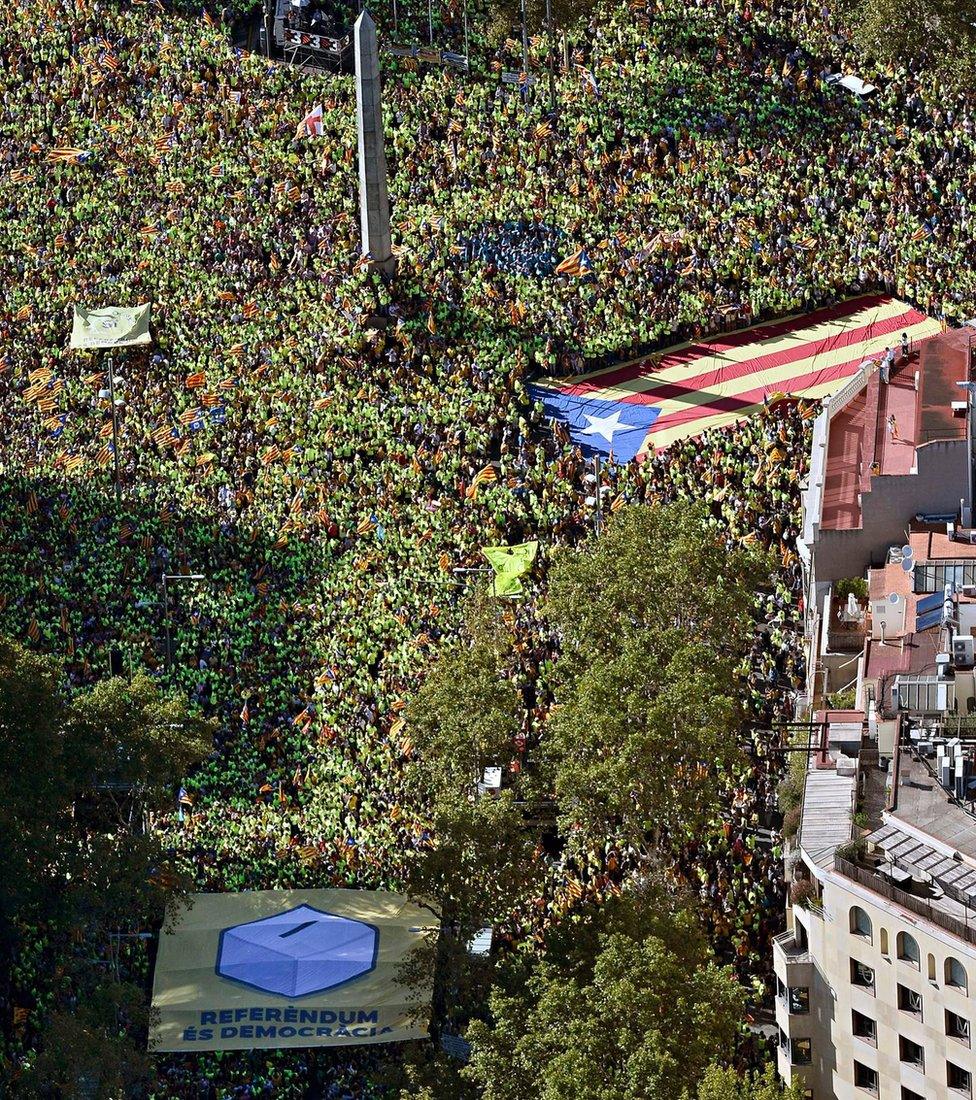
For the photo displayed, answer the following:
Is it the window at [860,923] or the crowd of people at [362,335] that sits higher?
the crowd of people at [362,335]

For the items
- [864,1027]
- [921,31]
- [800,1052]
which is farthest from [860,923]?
[921,31]

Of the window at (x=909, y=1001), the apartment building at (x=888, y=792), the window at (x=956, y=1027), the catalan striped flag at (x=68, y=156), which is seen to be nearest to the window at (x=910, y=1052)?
the apartment building at (x=888, y=792)

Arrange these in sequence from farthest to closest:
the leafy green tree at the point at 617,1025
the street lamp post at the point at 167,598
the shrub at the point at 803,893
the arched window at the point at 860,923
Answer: the street lamp post at the point at 167,598, the shrub at the point at 803,893, the arched window at the point at 860,923, the leafy green tree at the point at 617,1025

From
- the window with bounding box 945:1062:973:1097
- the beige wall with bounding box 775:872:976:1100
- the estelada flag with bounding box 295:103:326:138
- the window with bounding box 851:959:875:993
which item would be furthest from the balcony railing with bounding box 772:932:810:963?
the estelada flag with bounding box 295:103:326:138

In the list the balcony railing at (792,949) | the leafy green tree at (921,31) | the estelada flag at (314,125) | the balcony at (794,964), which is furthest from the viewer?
the estelada flag at (314,125)

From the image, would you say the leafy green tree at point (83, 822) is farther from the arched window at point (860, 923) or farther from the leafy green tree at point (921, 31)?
the leafy green tree at point (921, 31)

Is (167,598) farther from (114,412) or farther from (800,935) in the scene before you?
(800,935)

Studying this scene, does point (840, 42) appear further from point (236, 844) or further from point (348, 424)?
point (236, 844)
